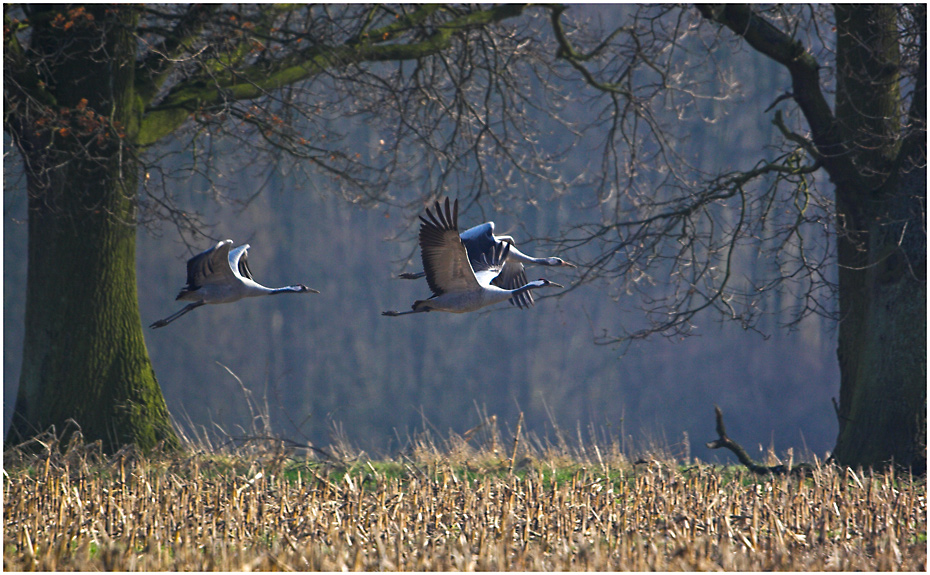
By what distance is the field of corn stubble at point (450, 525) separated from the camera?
391cm

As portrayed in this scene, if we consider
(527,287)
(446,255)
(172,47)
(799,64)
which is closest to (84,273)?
(172,47)

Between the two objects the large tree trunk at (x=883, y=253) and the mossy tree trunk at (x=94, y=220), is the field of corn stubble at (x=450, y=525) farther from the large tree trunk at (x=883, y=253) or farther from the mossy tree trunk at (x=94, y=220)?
the mossy tree trunk at (x=94, y=220)

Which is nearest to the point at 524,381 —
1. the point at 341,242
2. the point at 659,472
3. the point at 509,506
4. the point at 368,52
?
the point at 341,242

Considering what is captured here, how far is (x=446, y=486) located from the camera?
5.27m

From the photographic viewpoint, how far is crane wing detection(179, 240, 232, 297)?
284 centimetres

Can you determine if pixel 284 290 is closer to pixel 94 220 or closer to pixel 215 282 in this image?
pixel 215 282

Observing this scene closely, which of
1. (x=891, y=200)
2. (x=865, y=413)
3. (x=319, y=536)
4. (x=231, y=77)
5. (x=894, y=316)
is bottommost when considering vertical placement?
(x=319, y=536)

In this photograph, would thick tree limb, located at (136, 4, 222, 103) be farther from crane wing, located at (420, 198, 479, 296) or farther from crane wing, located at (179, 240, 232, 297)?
crane wing, located at (420, 198, 479, 296)

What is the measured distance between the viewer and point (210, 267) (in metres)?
2.86

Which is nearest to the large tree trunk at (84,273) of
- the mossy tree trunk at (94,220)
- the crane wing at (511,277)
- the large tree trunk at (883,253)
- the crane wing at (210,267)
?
the mossy tree trunk at (94,220)

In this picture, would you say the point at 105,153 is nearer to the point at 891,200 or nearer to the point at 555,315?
the point at 891,200

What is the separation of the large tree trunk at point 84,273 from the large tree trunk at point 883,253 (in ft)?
18.7

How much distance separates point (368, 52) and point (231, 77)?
120 centimetres

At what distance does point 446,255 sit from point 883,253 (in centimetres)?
504
